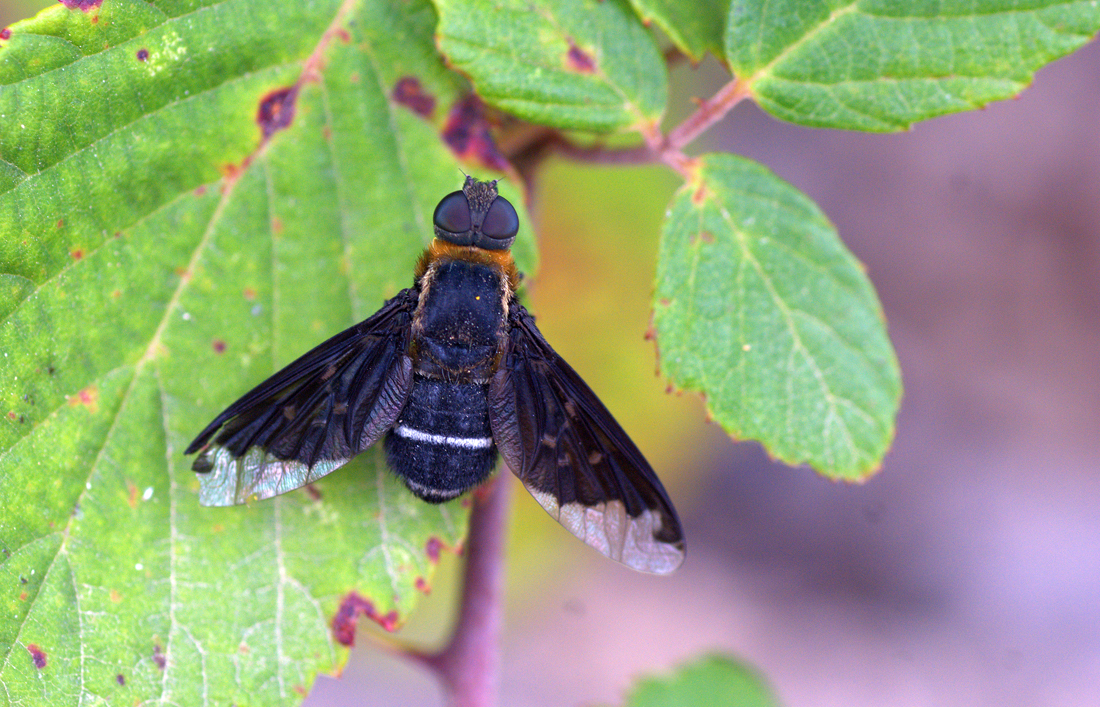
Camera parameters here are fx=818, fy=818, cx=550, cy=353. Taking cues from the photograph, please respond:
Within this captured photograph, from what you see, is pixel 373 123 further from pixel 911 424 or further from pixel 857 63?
pixel 911 424

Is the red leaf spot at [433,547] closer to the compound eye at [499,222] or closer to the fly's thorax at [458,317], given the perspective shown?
the fly's thorax at [458,317]

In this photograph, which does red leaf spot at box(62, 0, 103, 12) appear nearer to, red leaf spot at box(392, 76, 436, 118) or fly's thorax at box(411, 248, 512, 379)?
red leaf spot at box(392, 76, 436, 118)

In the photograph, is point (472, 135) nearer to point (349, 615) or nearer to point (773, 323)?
point (773, 323)

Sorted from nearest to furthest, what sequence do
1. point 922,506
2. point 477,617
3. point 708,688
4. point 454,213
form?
point 454,213, point 477,617, point 708,688, point 922,506

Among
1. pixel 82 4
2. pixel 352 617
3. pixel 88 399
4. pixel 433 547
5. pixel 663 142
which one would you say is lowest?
pixel 352 617

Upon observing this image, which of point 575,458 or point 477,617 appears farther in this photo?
point 477,617

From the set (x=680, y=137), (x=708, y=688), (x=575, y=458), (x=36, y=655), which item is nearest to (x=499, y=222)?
(x=680, y=137)

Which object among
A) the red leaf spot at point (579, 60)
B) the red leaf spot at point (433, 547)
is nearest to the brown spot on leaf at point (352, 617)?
the red leaf spot at point (433, 547)
